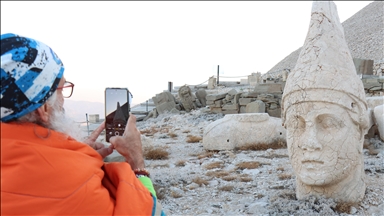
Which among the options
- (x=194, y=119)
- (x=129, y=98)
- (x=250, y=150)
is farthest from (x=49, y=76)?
(x=194, y=119)

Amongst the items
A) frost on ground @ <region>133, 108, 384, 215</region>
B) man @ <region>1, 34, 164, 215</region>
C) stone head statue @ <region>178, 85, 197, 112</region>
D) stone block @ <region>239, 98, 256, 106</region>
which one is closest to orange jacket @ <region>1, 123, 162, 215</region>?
man @ <region>1, 34, 164, 215</region>

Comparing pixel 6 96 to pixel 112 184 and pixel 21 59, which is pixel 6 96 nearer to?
pixel 21 59

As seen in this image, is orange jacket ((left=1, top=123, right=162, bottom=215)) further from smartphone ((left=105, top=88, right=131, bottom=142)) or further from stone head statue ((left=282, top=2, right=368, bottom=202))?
stone head statue ((left=282, top=2, right=368, bottom=202))

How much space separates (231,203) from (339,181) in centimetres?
133

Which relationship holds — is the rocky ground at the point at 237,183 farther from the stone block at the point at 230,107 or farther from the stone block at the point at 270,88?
the stone block at the point at 270,88

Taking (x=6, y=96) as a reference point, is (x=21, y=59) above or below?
above

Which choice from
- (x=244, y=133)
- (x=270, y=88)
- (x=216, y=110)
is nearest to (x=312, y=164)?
(x=244, y=133)

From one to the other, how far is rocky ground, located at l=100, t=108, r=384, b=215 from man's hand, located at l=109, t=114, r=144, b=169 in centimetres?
282

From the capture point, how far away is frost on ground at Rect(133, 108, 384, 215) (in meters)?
4.08

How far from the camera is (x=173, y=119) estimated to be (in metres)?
13.7

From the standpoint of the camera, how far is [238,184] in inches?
209

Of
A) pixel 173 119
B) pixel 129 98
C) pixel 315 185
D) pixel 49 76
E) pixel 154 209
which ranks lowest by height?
pixel 173 119

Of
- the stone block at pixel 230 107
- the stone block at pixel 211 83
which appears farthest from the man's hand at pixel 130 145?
the stone block at pixel 211 83

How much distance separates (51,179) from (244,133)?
6.62 metres
